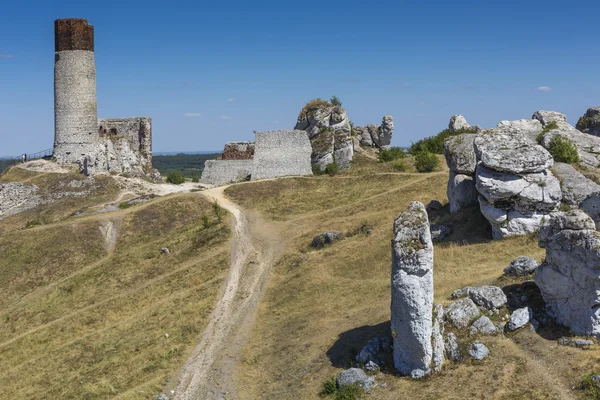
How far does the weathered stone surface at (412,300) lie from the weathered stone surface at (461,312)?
1.31 meters

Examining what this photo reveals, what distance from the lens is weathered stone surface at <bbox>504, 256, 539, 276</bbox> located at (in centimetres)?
2039

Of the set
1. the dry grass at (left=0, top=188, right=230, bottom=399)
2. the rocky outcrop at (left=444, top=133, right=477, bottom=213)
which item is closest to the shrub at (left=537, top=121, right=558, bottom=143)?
the rocky outcrop at (left=444, top=133, right=477, bottom=213)

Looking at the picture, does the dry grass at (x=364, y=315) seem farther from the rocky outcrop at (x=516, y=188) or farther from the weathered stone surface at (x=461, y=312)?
the weathered stone surface at (x=461, y=312)

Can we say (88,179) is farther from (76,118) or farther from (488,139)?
(488,139)

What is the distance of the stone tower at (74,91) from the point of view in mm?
51688

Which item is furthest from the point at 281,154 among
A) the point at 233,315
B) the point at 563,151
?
the point at 233,315

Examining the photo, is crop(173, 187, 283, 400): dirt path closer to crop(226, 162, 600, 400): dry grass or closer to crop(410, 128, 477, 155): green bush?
crop(226, 162, 600, 400): dry grass

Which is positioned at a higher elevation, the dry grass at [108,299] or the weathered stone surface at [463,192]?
the weathered stone surface at [463,192]

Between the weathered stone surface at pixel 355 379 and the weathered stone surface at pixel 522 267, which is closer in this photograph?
the weathered stone surface at pixel 355 379

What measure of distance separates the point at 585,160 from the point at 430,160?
14709mm

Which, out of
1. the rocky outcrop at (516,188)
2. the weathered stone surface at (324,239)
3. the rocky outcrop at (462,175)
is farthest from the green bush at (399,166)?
the rocky outcrop at (516,188)

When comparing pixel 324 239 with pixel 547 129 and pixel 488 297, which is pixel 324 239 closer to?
pixel 547 129

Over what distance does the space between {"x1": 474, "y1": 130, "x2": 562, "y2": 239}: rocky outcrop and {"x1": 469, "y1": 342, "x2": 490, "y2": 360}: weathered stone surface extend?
9575 mm

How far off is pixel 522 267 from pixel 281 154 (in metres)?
32.9
